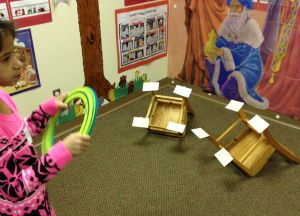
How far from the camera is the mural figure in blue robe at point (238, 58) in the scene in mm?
2396

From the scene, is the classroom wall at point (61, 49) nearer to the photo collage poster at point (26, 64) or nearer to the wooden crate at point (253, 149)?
the photo collage poster at point (26, 64)

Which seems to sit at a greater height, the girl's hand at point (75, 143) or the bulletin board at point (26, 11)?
the bulletin board at point (26, 11)

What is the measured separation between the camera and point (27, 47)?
6.36ft

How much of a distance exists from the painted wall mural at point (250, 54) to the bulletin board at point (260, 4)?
2 cm

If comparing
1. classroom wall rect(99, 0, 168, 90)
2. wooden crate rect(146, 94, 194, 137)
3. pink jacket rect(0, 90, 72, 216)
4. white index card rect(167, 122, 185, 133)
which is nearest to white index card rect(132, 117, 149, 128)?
wooden crate rect(146, 94, 194, 137)

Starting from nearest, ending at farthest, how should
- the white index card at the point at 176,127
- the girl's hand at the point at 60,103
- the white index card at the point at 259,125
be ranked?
the girl's hand at the point at 60,103 → the white index card at the point at 259,125 → the white index card at the point at 176,127

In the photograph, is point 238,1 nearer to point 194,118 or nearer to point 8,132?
point 194,118

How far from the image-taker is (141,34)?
2699 millimetres

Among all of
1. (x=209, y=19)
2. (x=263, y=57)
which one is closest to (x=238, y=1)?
(x=209, y=19)

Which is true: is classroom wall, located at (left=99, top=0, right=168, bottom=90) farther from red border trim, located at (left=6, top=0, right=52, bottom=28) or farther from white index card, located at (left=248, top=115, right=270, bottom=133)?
white index card, located at (left=248, top=115, right=270, bottom=133)

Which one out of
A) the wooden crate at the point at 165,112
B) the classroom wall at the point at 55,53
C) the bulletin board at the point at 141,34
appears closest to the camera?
the classroom wall at the point at 55,53

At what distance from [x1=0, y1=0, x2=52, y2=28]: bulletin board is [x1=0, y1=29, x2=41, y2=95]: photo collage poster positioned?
69 mm

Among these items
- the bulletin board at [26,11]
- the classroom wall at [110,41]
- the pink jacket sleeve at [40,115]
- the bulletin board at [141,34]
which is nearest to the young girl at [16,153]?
the pink jacket sleeve at [40,115]

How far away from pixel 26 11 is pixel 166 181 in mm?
1368
